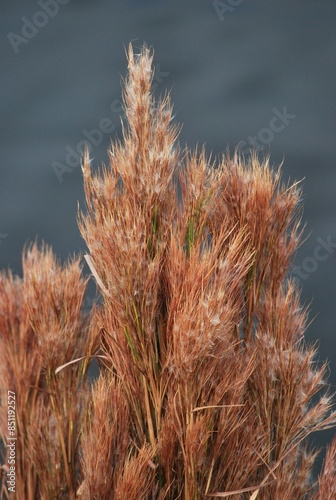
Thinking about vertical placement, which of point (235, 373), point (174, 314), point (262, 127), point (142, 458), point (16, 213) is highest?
point (262, 127)

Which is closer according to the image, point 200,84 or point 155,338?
point 155,338

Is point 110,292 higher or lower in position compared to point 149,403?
higher

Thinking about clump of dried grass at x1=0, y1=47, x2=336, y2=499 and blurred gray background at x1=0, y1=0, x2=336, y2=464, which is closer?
clump of dried grass at x1=0, y1=47, x2=336, y2=499

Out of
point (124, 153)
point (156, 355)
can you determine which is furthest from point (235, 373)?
point (124, 153)

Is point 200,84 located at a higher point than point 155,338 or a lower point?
higher

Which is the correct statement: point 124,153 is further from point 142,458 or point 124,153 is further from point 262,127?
point 262,127
